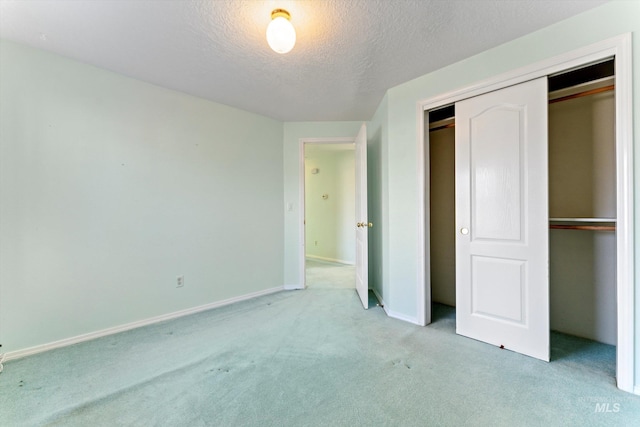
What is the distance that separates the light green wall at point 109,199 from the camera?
2039mm

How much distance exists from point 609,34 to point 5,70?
4.17m

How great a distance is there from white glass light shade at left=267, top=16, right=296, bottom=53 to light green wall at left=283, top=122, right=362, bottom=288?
85.4 inches

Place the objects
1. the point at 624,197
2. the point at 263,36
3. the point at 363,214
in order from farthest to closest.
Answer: the point at 363,214 < the point at 263,36 < the point at 624,197

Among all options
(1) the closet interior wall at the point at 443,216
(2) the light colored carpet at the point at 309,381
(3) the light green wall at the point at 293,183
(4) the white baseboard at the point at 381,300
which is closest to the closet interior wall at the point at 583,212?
(2) the light colored carpet at the point at 309,381

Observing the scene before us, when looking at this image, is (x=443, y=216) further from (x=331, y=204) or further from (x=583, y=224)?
(x=331, y=204)

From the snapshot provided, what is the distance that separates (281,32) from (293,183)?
2322 mm

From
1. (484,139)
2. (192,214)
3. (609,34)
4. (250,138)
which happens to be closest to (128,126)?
(192,214)

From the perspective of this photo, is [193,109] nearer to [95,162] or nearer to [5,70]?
[95,162]

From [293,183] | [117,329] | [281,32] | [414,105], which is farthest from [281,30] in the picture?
[117,329]

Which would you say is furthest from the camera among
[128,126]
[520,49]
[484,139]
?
[128,126]

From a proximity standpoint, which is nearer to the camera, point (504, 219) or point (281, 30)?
point (281, 30)

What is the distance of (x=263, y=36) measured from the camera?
189cm

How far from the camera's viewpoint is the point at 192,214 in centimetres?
295

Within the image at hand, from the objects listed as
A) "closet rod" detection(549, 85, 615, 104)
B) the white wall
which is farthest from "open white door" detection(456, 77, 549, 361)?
the white wall
